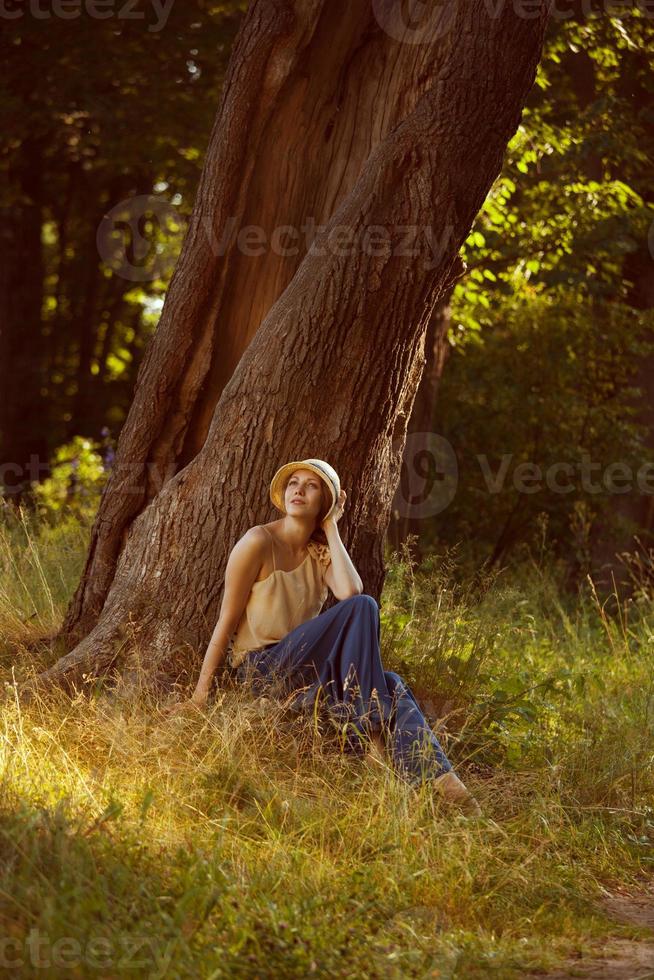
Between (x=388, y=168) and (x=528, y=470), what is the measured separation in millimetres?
7800

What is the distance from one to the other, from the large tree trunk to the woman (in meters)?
0.33

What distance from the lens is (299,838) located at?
16.1 ft

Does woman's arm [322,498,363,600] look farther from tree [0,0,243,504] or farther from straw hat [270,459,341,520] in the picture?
tree [0,0,243,504]

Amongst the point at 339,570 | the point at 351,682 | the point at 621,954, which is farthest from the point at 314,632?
the point at 621,954

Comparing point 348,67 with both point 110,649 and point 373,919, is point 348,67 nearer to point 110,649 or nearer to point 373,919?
point 110,649

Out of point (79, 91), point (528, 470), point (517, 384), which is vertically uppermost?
point (79, 91)

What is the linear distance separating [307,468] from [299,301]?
0.96 metres

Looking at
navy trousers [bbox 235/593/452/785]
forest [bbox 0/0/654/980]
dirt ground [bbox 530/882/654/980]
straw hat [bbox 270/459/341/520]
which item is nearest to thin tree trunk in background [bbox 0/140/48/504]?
forest [bbox 0/0/654/980]

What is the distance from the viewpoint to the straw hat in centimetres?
634

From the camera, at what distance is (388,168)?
22.0ft

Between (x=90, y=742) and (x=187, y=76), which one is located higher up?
(x=187, y=76)

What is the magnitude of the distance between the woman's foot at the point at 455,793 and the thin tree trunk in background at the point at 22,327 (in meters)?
11.8

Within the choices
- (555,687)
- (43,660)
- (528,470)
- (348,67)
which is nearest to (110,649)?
(43,660)

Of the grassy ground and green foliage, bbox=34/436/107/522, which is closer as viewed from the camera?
the grassy ground
